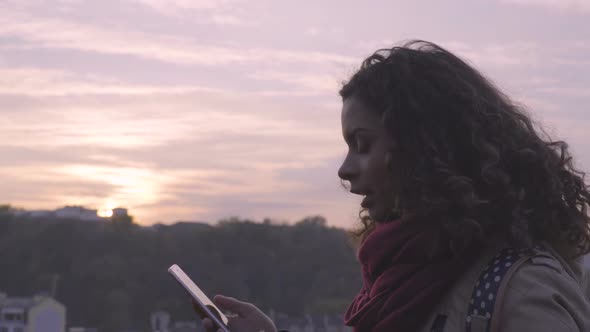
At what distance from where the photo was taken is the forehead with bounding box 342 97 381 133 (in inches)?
110

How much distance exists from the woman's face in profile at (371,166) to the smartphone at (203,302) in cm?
58

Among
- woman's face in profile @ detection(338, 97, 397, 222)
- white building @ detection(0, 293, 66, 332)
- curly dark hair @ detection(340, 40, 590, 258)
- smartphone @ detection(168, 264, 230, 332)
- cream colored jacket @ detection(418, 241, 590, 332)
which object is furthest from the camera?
white building @ detection(0, 293, 66, 332)

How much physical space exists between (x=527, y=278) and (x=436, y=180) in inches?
14.3

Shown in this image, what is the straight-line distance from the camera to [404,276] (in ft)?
8.79

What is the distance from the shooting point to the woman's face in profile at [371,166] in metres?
2.73

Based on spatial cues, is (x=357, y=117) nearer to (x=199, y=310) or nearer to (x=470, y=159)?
(x=470, y=159)

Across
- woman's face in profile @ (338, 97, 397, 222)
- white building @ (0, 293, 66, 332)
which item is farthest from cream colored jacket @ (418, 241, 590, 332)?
white building @ (0, 293, 66, 332)

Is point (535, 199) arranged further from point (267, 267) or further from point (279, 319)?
point (267, 267)

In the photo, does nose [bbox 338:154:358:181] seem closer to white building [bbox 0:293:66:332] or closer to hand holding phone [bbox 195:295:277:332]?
hand holding phone [bbox 195:295:277:332]

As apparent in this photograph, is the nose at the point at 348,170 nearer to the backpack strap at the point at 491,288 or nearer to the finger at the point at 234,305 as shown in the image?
the backpack strap at the point at 491,288

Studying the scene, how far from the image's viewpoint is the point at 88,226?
44.1 metres

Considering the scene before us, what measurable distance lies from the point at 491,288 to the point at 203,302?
0.94m

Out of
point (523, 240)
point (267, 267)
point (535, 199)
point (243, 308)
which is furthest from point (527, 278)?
point (267, 267)

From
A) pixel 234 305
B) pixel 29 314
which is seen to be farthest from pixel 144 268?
pixel 234 305
